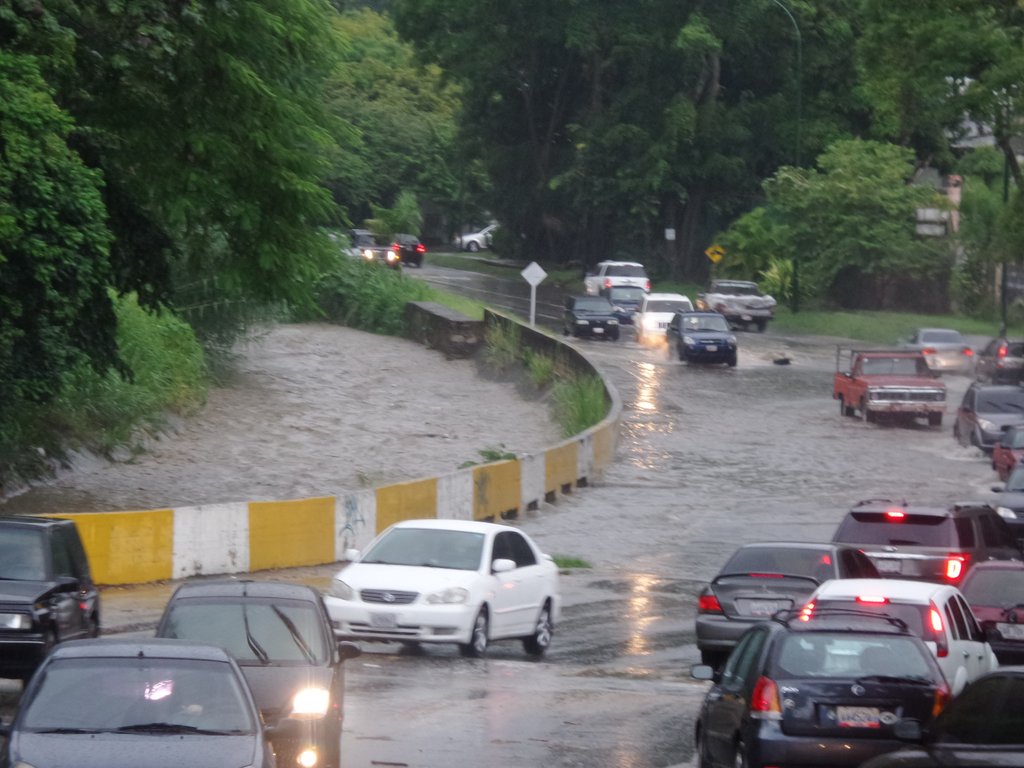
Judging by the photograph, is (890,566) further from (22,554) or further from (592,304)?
(592,304)

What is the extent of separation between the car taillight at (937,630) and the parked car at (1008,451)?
21.0m

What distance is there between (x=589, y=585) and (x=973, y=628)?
35.2 ft

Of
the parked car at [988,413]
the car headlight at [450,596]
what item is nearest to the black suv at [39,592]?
the car headlight at [450,596]

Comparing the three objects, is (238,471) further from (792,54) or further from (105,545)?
(792,54)

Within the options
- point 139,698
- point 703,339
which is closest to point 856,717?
point 139,698

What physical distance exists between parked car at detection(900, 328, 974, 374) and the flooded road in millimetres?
1047

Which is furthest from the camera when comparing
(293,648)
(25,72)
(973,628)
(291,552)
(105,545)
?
(291,552)

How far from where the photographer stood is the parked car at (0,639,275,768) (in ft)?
26.2

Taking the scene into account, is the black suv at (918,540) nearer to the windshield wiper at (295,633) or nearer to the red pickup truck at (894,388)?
the windshield wiper at (295,633)

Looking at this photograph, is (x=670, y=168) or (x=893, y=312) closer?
(x=893, y=312)

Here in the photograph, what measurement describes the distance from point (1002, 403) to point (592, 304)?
2360cm

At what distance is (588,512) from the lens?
31375 mm

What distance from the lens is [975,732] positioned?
8.48m

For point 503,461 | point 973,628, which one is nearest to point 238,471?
point 503,461
